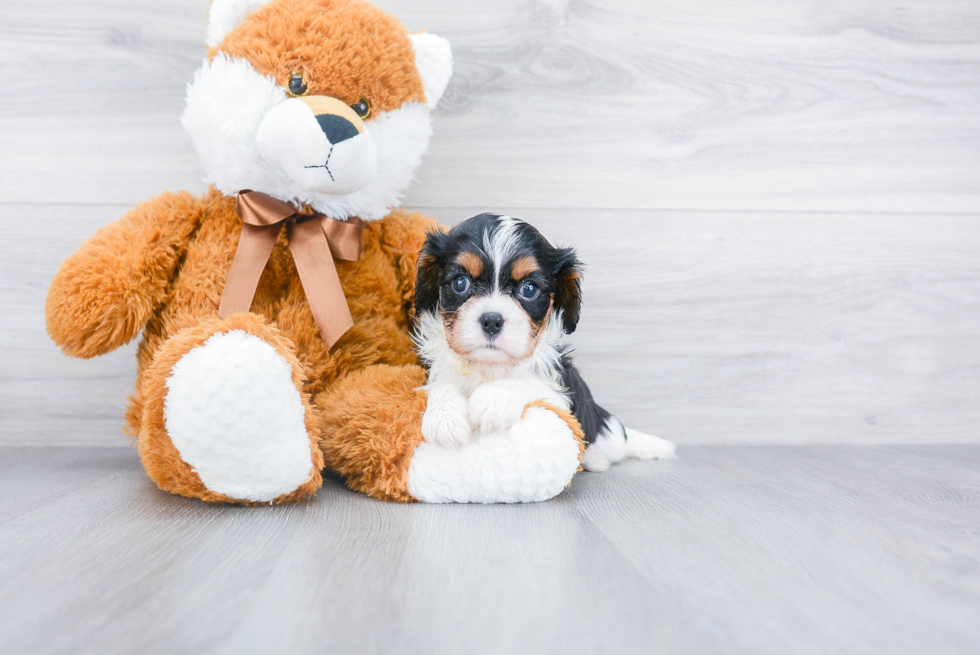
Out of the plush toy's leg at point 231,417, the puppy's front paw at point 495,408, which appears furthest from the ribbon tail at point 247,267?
the puppy's front paw at point 495,408

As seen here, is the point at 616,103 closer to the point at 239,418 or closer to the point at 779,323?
the point at 779,323

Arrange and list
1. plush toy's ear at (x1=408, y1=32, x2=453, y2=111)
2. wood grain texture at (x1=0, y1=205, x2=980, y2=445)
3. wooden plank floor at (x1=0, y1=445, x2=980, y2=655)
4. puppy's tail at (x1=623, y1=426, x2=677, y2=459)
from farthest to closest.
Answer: wood grain texture at (x1=0, y1=205, x2=980, y2=445) → puppy's tail at (x1=623, y1=426, x2=677, y2=459) → plush toy's ear at (x1=408, y1=32, x2=453, y2=111) → wooden plank floor at (x1=0, y1=445, x2=980, y2=655)

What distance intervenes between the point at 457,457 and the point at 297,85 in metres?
0.72

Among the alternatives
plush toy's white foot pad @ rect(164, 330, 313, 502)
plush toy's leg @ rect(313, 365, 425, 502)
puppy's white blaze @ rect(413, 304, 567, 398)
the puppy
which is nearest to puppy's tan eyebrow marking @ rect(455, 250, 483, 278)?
the puppy

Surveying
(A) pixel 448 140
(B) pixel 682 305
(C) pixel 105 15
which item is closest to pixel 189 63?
(C) pixel 105 15

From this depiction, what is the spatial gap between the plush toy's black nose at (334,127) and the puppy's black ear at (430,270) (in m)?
0.23

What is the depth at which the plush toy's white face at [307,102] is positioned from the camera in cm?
113

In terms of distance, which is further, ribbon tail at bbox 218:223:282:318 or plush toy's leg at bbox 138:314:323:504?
ribbon tail at bbox 218:223:282:318

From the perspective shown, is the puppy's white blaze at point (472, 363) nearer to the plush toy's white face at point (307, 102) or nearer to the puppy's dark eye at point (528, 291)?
the puppy's dark eye at point (528, 291)

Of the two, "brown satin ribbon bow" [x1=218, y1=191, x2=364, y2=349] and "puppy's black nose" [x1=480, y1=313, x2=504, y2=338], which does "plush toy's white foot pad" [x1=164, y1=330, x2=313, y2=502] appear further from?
"puppy's black nose" [x1=480, y1=313, x2=504, y2=338]

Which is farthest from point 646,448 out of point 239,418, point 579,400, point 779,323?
point 239,418

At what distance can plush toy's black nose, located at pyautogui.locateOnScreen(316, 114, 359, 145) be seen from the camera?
3.67ft

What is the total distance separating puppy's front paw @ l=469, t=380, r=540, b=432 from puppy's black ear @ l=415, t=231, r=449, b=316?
0.73ft

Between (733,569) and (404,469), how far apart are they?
53 cm
